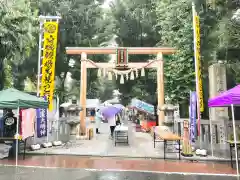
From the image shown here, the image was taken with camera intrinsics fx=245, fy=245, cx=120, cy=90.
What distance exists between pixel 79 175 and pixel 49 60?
7.27 meters

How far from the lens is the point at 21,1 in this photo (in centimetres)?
1227

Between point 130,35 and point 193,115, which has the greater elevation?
point 130,35

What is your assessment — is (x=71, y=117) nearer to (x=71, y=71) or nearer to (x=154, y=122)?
(x=154, y=122)

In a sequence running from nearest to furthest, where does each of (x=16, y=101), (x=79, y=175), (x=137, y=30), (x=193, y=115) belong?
(x=79, y=175) → (x=16, y=101) → (x=193, y=115) → (x=137, y=30)

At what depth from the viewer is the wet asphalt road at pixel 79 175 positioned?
22.4 feet

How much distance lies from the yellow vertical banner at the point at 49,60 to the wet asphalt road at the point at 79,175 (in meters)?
5.32

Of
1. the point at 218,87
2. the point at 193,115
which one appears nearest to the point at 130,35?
the point at 218,87

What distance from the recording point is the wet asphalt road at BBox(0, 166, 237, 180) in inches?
268

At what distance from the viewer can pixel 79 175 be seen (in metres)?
7.06

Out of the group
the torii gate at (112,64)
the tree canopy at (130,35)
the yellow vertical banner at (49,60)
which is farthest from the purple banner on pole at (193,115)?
the yellow vertical banner at (49,60)

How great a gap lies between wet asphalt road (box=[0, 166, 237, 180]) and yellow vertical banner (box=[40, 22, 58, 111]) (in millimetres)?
5315

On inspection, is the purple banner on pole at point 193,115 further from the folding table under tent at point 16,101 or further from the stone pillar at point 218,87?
the folding table under tent at point 16,101

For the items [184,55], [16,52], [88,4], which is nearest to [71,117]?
[16,52]

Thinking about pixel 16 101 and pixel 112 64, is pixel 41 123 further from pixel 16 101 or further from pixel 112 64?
pixel 112 64
